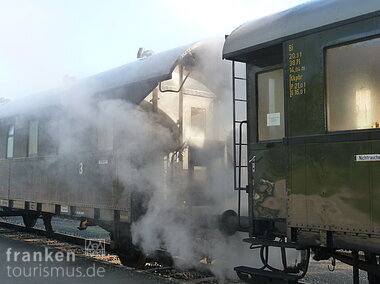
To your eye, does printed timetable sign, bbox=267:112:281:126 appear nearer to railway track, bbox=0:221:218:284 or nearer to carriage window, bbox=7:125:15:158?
railway track, bbox=0:221:218:284

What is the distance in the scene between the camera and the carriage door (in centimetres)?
446

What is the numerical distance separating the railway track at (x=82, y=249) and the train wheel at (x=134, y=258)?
0.11 m

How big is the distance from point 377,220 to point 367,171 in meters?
0.39

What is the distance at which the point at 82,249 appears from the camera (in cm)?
890

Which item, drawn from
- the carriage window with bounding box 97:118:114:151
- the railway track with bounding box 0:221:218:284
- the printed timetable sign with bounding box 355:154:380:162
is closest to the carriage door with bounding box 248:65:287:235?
the printed timetable sign with bounding box 355:154:380:162

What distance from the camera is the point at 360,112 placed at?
3.77 meters

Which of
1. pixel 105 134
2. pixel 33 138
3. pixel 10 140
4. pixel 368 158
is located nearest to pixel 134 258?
pixel 105 134

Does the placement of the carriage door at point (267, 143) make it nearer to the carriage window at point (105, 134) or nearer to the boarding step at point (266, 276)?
the boarding step at point (266, 276)

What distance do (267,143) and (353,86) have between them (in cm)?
111

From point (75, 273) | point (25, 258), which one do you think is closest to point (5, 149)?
point (25, 258)

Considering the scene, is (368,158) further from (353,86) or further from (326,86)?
(326,86)

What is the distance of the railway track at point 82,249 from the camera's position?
20.6 ft

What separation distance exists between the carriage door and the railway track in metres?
1.93

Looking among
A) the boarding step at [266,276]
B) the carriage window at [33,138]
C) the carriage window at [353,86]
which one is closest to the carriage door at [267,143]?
the boarding step at [266,276]
